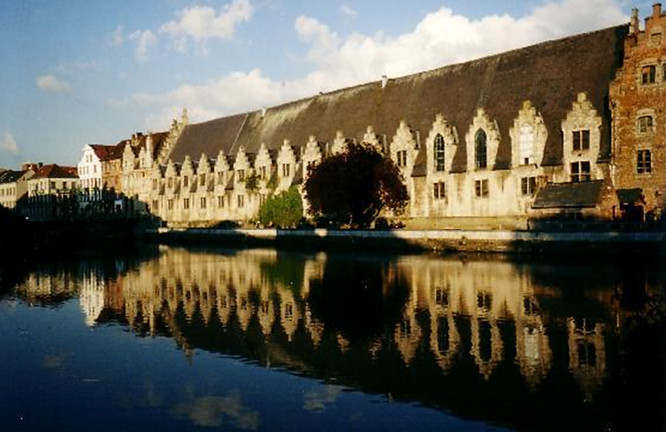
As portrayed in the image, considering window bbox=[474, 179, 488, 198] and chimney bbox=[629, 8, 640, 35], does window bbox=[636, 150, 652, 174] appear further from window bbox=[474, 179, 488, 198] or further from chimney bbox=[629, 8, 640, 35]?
window bbox=[474, 179, 488, 198]

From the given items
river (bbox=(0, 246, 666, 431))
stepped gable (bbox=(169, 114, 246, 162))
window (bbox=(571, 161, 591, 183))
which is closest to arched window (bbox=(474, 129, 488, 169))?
Answer: window (bbox=(571, 161, 591, 183))

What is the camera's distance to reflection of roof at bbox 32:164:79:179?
5768 inches

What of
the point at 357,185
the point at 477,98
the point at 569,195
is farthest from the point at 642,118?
the point at 357,185

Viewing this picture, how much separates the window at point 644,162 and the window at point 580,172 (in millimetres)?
3971

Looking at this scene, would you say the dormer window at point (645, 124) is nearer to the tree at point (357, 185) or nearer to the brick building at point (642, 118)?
the brick building at point (642, 118)

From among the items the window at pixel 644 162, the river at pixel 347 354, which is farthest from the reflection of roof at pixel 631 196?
the river at pixel 347 354

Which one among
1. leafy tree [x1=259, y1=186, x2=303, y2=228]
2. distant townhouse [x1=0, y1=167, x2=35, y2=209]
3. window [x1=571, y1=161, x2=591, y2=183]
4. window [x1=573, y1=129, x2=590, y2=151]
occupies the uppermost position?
distant townhouse [x1=0, y1=167, x2=35, y2=209]

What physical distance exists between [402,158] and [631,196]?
25.0m

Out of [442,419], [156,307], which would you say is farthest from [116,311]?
[442,419]

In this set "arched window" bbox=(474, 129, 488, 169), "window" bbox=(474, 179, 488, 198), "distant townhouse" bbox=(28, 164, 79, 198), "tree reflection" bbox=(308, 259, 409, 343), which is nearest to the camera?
"tree reflection" bbox=(308, 259, 409, 343)

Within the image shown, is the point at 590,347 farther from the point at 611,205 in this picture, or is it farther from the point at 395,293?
the point at 611,205

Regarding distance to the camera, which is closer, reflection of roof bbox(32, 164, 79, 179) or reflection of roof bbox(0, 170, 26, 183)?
reflection of roof bbox(32, 164, 79, 179)

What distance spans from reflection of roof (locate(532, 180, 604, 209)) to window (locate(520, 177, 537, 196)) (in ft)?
6.80

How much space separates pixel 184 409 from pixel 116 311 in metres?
15.5
